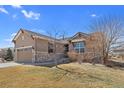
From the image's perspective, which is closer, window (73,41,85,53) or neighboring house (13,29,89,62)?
neighboring house (13,29,89,62)

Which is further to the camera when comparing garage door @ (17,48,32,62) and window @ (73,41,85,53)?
window @ (73,41,85,53)

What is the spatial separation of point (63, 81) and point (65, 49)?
952 cm

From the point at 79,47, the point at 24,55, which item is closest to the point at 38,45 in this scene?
the point at 24,55

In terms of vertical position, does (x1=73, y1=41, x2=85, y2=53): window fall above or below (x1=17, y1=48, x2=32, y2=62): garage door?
above

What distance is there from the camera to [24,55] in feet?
45.2

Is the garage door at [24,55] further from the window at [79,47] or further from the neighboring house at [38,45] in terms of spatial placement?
the window at [79,47]

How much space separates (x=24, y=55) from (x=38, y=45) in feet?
4.09

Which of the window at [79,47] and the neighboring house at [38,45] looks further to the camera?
the window at [79,47]

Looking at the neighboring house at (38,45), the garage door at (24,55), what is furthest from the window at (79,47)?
the garage door at (24,55)

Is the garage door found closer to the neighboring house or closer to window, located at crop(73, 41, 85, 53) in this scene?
the neighboring house

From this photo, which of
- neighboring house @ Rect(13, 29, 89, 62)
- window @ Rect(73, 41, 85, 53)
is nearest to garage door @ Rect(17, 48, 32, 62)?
neighboring house @ Rect(13, 29, 89, 62)

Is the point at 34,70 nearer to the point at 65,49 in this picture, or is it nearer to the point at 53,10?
the point at 53,10

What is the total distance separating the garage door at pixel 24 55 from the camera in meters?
13.3

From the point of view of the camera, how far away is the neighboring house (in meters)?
13.2
